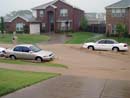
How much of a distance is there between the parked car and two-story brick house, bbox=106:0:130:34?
34898mm

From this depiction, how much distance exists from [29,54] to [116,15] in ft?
123

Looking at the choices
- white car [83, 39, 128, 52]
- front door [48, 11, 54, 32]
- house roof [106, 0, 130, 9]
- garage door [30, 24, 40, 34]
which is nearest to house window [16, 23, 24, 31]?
garage door [30, 24, 40, 34]

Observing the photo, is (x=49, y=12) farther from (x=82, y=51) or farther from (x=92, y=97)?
(x=92, y=97)

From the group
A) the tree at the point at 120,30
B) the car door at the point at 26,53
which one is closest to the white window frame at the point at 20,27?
the tree at the point at 120,30

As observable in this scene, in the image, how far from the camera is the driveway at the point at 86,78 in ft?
47.4

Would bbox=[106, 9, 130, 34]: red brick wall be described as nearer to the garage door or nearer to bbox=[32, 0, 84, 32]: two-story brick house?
bbox=[32, 0, 84, 32]: two-story brick house

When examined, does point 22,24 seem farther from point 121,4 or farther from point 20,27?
point 121,4

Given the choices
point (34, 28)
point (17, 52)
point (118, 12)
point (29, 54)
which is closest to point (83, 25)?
point (34, 28)

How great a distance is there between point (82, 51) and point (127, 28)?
2586cm

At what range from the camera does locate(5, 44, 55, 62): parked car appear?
1391 inches

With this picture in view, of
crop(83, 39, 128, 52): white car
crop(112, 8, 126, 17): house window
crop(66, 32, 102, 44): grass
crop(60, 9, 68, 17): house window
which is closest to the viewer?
crop(83, 39, 128, 52): white car

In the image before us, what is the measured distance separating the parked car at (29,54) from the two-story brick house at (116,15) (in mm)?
34898

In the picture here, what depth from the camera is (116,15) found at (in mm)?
70500

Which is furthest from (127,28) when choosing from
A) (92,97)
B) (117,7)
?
(92,97)
